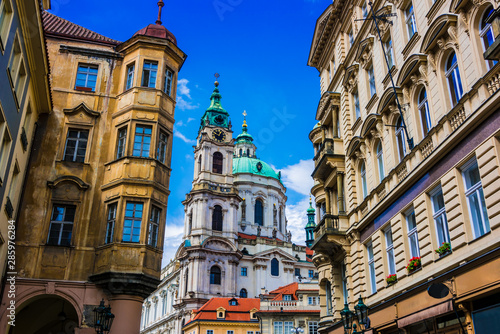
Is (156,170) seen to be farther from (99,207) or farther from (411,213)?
(411,213)

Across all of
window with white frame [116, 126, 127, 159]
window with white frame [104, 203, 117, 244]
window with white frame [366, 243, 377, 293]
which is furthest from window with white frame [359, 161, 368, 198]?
window with white frame [104, 203, 117, 244]

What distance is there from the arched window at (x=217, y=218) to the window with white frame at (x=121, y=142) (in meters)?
56.4

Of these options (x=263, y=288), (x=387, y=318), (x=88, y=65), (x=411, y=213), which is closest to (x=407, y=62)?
(x=411, y=213)

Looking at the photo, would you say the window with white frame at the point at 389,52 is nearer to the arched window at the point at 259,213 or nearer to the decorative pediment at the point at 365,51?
the decorative pediment at the point at 365,51

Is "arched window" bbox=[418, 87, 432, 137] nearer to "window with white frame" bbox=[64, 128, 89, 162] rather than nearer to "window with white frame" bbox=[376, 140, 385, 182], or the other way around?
"window with white frame" bbox=[376, 140, 385, 182]

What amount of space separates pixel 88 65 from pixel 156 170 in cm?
649

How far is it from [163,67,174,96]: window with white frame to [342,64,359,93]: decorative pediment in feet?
27.3

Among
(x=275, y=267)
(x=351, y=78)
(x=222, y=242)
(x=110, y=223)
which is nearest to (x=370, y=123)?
(x=351, y=78)

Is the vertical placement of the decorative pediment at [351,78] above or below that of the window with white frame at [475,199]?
above

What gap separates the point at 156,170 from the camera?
2044 centimetres

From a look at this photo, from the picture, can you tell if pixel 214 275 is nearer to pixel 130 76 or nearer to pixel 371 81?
pixel 130 76

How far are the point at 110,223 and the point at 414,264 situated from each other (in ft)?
38.1

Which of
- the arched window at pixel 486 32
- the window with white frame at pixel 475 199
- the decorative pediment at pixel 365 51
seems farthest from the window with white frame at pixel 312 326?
the arched window at pixel 486 32

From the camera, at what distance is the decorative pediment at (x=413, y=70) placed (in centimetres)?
1537
